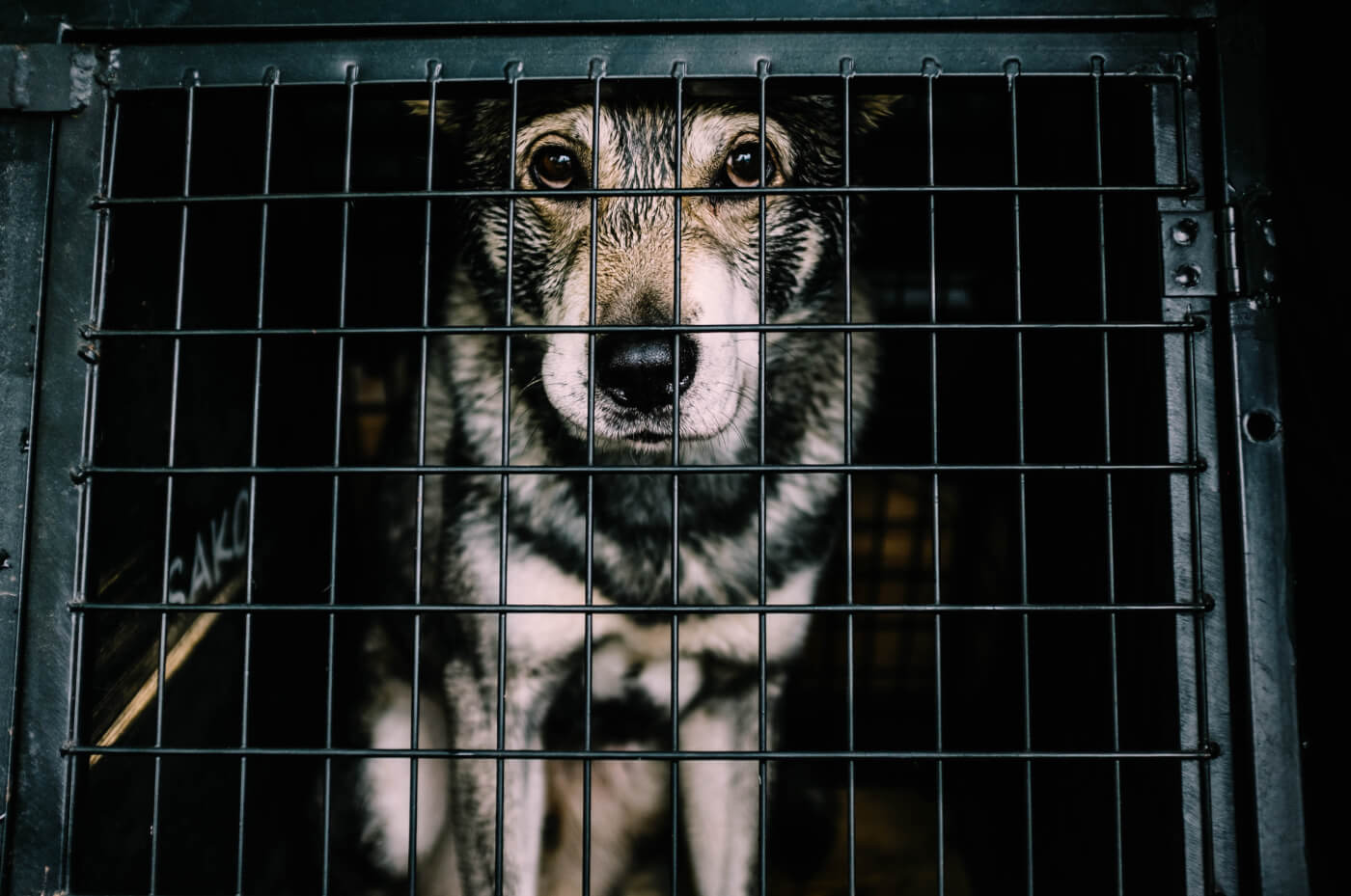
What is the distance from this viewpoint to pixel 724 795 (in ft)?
5.47

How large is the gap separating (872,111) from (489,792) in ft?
4.98

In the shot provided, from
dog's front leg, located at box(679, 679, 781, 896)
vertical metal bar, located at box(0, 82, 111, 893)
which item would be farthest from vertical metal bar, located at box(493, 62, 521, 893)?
dog's front leg, located at box(679, 679, 781, 896)

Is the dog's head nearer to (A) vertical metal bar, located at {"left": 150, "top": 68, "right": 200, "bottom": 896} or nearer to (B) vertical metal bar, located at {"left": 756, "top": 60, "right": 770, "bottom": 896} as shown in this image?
(B) vertical metal bar, located at {"left": 756, "top": 60, "right": 770, "bottom": 896}

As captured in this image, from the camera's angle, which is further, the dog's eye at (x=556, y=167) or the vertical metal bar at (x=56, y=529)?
the dog's eye at (x=556, y=167)

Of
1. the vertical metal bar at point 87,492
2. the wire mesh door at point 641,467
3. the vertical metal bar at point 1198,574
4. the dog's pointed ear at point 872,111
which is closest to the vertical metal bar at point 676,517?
the wire mesh door at point 641,467

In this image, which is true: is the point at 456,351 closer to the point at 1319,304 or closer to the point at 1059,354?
the point at 1059,354

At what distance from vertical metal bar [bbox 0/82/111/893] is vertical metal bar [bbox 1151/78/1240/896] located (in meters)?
1.17

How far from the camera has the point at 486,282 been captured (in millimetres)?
1707

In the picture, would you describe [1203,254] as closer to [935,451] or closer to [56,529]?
[935,451]

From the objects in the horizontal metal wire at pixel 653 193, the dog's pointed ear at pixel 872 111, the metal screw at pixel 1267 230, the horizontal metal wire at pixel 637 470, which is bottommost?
the horizontal metal wire at pixel 637 470

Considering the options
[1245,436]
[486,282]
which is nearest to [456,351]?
[486,282]

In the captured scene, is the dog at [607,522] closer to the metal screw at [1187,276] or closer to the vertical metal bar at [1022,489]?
the vertical metal bar at [1022,489]

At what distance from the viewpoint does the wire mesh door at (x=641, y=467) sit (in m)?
0.85

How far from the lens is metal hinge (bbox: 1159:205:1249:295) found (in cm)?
84
